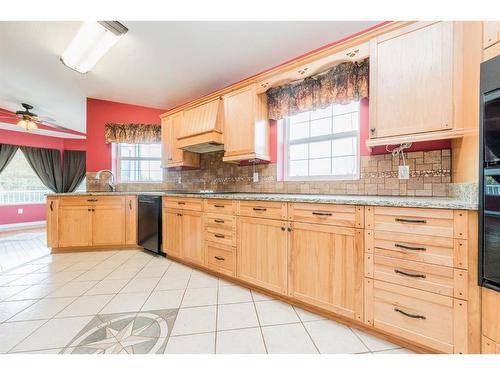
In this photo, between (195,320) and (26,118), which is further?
(26,118)

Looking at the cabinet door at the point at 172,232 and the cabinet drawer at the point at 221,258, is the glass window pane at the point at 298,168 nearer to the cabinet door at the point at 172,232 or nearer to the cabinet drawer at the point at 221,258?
the cabinet drawer at the point at 221,258

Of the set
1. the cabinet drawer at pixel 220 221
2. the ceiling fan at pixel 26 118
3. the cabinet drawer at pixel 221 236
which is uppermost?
the ceiling fan at pixel 26 118

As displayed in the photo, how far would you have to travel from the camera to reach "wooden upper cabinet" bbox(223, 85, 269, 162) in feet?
8.02

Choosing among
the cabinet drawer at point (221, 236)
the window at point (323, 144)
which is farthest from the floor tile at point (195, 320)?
the window at point (323, 144)

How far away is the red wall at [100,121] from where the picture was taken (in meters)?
3.69

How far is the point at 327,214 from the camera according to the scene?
153cm

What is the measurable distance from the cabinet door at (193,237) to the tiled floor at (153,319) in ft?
0.70

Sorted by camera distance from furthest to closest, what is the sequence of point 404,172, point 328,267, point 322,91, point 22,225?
1. point 22,225
2. point 322,91
3. point 404,172
4. point 328,267

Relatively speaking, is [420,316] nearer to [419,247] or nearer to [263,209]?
[419,247]

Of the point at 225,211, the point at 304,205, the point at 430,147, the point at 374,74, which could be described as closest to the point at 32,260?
the point at 225,211

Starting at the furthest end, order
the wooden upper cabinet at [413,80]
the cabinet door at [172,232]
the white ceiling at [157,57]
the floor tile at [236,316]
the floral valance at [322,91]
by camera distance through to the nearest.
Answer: the cabinet door at [172,232]
the white ceiling at [157,57]
the floral valance at [322,91]
the floor tile at [236,316]
the wooden upper cabinet at [413,80]

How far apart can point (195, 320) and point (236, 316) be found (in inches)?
11.9

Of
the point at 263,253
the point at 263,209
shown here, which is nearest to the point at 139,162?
the point at 263,209
